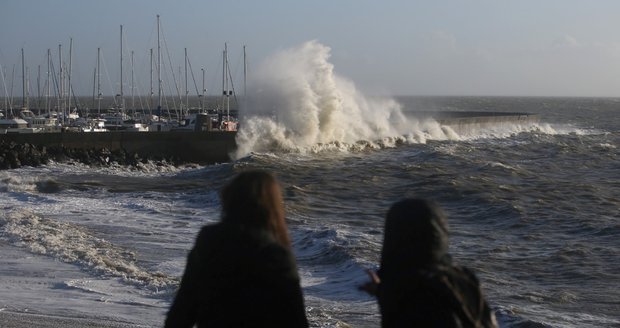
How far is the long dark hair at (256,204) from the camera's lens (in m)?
3.18

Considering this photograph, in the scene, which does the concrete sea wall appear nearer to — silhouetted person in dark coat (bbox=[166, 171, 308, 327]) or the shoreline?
the shoreline

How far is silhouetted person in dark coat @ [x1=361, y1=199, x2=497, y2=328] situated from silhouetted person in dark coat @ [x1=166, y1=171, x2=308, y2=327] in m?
0.33

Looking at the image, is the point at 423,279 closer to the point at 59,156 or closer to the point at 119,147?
the point at 59,156

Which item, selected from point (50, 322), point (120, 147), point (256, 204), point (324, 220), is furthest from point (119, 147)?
point (256, 204)

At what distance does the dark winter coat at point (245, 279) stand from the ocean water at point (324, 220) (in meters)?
3.66

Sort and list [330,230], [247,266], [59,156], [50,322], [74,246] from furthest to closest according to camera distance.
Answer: [59,156] < [330,230] < [74,246] < [50,322] < [247,266]

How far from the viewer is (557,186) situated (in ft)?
82.2

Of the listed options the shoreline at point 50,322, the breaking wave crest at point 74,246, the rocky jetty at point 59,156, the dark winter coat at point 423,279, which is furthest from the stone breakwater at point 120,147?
the dark winter coat at point 423,279

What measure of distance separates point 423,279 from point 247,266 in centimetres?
58

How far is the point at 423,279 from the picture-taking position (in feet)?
9.53

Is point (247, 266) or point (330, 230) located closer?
point (247, 266)

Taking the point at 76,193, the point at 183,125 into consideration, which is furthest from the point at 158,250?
the point at 183,125

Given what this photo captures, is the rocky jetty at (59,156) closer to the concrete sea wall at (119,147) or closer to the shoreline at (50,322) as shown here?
the concrete sea wall at (119,147)

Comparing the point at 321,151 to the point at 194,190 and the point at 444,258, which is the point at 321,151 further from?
the point at 444,258
